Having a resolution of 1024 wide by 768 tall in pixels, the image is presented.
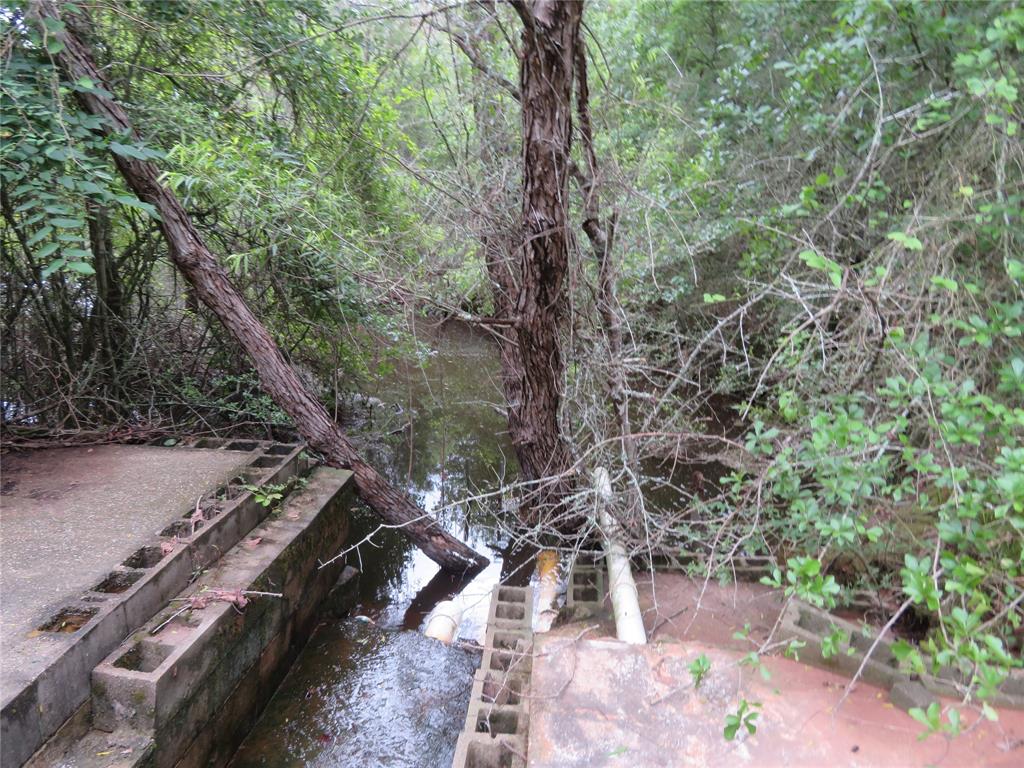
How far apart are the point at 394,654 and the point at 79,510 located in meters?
2.44

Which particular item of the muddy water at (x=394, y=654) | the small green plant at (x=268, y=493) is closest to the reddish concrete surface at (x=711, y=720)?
the muddy water at (x=394, y=654)

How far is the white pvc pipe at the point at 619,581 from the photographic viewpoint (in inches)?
139

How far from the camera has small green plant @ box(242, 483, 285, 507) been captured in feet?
15.3

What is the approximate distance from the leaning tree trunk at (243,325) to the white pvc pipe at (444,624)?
0.60 m

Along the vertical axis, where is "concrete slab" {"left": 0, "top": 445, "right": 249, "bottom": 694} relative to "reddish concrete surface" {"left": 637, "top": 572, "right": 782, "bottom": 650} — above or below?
above

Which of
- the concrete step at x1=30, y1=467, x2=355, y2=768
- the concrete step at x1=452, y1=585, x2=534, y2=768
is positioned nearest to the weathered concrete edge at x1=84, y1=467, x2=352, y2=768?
the concrete step at x1=30, y1=467, x2=355, y2=768

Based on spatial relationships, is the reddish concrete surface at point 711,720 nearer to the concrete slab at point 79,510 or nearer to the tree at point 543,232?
the tree at point 543,232

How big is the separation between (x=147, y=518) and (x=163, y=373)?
2581 mm

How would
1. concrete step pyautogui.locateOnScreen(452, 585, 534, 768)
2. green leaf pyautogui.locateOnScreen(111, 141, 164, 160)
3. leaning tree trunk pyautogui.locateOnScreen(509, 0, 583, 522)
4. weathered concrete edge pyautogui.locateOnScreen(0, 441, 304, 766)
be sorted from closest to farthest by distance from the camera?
1. concrete step pyautogui.locateOnScreen(452, 585, 534, 768)
2. weathered concrete edge pyautogui.locateOnScreen(0, 441, 304, 766)
3. leaning tree trunk pyautogui.locateOnScreen(509, 0, 583, 522)
4. green leaf pyautogui.locateOnScreen(111, 141, 164, 160)

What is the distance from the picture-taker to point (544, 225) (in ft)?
12.5

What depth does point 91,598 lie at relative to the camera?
3373 mm

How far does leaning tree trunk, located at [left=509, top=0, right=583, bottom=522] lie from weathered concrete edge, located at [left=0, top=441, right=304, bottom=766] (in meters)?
2.13

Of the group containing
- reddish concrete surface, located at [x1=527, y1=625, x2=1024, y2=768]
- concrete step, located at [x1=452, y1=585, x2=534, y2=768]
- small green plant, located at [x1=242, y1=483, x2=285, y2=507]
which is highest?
small green plant, located at [x1=242, y1=483, x2=285, y2=507]

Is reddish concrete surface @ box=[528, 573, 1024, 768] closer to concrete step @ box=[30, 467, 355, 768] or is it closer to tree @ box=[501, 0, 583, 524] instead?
tree @ box=[501, 0, 583, 524]
